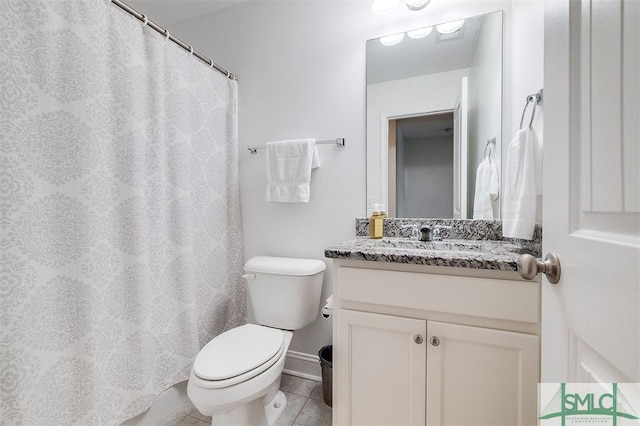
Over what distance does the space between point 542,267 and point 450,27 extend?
1365 millimetres

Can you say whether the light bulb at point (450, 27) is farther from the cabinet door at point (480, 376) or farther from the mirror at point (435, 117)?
the cabinet door at point (480, 376)

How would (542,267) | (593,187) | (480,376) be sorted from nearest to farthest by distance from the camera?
(593,187), (542,267), (480,376)

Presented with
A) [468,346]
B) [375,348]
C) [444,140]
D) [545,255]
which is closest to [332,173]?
[444,140]

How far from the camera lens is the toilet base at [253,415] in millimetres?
1161

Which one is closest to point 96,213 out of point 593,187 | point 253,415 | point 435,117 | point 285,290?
point 285,290

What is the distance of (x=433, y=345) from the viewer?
954mm

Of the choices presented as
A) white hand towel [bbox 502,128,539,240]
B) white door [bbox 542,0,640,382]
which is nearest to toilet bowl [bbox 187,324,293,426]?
white door [bbox 542,0,640,382]

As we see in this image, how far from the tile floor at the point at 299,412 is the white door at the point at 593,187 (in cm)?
119

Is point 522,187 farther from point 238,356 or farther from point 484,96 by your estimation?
point 238,356

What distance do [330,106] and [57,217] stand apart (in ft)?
4.38

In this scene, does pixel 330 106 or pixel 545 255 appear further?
pixel 330 106

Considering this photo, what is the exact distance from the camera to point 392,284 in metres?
1.00

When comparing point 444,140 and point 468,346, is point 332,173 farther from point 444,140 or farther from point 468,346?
point 468,346

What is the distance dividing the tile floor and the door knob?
4.21ft
